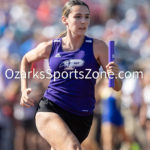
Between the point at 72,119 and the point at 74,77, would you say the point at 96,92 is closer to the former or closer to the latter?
the point at 72,119

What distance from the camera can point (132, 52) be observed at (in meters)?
13.0

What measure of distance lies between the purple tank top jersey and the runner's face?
0.18 m

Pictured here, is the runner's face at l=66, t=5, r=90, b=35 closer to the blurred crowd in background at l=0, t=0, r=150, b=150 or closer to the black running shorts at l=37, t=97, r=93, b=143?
the black running shorts at l=37, t=97, r=93, b=143

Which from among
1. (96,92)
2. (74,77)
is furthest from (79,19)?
(96,92)

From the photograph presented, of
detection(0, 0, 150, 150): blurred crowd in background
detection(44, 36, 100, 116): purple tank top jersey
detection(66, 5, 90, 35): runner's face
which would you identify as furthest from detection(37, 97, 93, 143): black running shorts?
detection(0, 0, 150, 150): blurred crowd in background

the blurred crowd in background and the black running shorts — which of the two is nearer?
the black running shorts

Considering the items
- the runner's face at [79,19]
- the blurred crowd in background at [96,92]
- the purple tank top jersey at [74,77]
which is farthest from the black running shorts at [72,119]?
the blurred crowd in background at [96,92]

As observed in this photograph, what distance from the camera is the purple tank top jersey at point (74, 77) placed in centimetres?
620

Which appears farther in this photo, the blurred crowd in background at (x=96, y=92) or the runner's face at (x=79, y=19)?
the blurred crowd in background at (x=96, y=92)

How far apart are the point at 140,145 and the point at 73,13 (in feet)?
17.4

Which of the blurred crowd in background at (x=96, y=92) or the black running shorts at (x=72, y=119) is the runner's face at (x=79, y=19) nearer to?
the black running shorts at (x=72, y=119)

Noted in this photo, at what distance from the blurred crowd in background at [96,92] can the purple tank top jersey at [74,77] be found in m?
3.59

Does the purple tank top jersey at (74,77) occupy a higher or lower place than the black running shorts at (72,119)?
higher

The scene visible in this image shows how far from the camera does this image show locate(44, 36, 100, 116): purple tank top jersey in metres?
6.20
